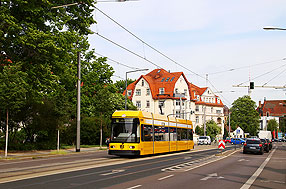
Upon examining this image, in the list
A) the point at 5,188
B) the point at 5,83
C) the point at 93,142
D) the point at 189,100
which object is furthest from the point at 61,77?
the point at 189,100

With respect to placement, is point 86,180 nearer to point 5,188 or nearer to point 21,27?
point 5,188

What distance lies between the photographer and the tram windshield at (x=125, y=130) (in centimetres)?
2414

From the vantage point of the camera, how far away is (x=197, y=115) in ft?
322

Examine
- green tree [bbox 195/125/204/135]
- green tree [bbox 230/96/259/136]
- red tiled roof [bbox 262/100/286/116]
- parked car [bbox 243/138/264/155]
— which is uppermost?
red tiled roof [bbox 262/100/286/116]

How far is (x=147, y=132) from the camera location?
83.9ft

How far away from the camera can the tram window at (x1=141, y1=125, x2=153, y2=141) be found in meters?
24.8

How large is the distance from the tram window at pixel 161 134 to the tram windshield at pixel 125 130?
352 cm

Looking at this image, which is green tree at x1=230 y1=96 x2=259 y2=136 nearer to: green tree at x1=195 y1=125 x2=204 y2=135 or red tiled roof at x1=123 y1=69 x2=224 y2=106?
green tree at x1=195 y1=125 x2=204 y2=135

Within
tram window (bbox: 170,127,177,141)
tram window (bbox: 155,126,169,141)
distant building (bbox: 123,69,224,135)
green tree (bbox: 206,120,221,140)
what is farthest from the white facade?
tram window (bbox: 155,126,169,141)

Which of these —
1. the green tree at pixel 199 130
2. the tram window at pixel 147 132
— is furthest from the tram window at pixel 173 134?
the green tree at pixel 199 130

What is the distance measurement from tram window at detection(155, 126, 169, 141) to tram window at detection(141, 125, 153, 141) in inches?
52.9

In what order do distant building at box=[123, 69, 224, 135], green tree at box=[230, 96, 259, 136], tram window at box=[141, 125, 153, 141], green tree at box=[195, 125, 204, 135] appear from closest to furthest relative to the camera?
tram window at box=[141, 125, 153, 141] → distant building at box=[123, 69, 224, 135] → green tree at box=[195, 125, 204, 135] → green tree at box=[230, 96, 259, 136]

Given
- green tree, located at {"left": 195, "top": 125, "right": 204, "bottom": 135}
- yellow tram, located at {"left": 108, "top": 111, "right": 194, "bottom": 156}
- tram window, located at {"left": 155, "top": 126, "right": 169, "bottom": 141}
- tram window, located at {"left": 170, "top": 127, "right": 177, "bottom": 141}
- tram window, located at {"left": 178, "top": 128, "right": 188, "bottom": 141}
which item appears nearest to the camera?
yellow tram, located at {"left": 108, "top": 111, "right": 194, "bottom": 156}

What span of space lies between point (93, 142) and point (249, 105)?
71.4 metres
